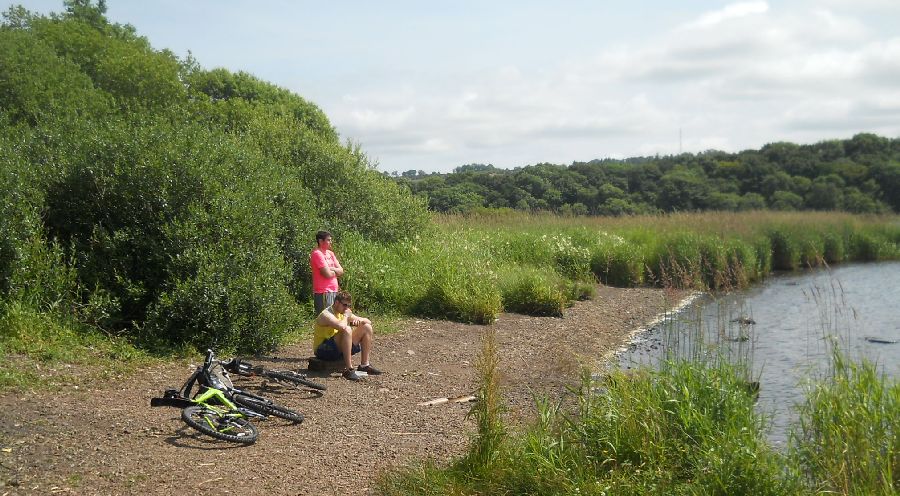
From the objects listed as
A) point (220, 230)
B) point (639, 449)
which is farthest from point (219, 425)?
point (220, 230)

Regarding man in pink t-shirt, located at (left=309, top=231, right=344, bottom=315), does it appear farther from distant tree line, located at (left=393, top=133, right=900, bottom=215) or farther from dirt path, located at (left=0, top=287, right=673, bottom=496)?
distant tree line, located at (left=393, top=133, right=900, bottom=215)

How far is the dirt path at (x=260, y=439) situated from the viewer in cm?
611

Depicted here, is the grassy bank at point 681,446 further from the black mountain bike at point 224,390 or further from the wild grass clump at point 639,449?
the black mountain bike at point 224,390

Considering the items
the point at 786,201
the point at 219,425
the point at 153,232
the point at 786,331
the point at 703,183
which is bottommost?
Answer: the point at 786,331

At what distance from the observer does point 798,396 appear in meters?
10.0

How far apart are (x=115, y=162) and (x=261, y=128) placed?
23.2ft

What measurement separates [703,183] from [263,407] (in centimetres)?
4506

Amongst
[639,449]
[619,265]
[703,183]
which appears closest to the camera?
[639,449]

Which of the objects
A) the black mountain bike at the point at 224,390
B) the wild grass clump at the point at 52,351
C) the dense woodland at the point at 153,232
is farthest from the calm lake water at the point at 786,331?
the wild grass clump at the point at 52,351

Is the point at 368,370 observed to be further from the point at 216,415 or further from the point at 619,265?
the point at 619,265

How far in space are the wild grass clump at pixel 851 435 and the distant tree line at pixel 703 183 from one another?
2389cm

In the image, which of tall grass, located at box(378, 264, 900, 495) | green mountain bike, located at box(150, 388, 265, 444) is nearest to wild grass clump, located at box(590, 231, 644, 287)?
tall grass, located at box(378, 264, 900, 495)

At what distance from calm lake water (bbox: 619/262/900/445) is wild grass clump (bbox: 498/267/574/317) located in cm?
201

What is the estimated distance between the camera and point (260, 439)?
739 centimetres
